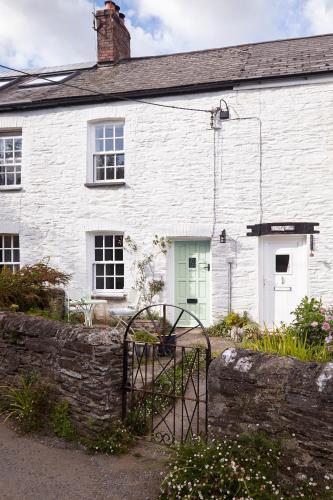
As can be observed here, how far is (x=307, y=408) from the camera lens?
3463 mm

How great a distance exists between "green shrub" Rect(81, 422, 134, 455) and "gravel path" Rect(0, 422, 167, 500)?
8cm

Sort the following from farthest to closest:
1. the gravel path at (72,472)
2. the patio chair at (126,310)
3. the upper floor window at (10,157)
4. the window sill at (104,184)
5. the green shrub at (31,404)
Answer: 1. the upper floor window at (10,157)
2. the window sill at (104,184)
3. the patio chair at (126,310)
4. the green shrub at (31,404)
5. the gravel path at (72,472)

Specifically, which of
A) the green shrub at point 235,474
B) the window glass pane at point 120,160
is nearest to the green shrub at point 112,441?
the green shrub at point 235,474

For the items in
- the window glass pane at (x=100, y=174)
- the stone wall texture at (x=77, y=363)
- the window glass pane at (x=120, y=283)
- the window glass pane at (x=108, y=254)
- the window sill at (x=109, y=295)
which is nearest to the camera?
the stone wall texture at (x=77, y=363)

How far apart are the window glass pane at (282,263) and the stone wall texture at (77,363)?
602 cm

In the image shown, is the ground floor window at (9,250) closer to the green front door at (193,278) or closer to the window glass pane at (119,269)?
the window glass pane at (119,269)

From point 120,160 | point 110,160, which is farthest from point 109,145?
point 120,160

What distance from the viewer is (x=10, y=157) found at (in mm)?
12281

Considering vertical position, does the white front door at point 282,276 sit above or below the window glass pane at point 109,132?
below

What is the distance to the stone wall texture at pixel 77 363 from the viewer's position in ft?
15.1

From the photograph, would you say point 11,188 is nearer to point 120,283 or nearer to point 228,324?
point 120,283

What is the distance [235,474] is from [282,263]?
7097mm

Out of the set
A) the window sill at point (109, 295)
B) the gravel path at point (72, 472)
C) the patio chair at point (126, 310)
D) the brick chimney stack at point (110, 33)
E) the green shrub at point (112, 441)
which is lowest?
the gravel path at point (72, 472)

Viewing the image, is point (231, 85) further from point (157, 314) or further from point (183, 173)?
point (157, 314)
